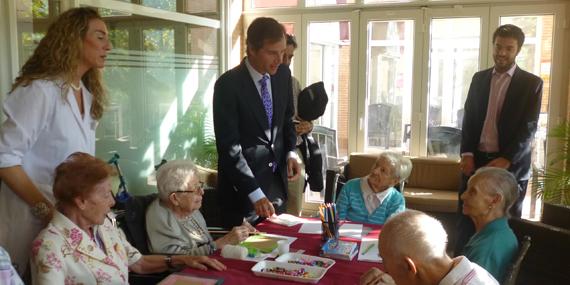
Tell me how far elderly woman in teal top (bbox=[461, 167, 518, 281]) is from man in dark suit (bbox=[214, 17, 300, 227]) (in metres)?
1.00

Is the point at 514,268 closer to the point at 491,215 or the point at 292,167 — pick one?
the point at 491,215

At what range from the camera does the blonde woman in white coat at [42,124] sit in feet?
6.73

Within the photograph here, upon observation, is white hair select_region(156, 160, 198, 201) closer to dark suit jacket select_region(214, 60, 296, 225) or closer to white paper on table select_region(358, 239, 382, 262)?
dark suit jacket select_region(214, 60, 296, 225)

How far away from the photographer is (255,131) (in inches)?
117

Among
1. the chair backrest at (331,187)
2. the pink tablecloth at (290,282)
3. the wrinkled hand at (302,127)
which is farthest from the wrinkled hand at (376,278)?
the chair backrest at (331,187)

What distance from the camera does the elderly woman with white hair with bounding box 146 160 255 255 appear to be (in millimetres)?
2586

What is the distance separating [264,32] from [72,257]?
146 centimetres

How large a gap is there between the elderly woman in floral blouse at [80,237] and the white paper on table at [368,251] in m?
0.62

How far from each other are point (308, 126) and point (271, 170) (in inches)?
34.8

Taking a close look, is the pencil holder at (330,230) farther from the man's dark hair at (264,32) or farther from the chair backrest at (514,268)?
the man's dark hair at (264,32)

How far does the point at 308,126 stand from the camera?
3877 millimetres

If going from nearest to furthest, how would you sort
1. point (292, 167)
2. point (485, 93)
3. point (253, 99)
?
point (253, 99) < point (292, 167) < point (485, 93)

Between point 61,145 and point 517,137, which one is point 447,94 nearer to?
point 517,137

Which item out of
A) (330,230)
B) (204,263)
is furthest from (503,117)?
(204,263)
